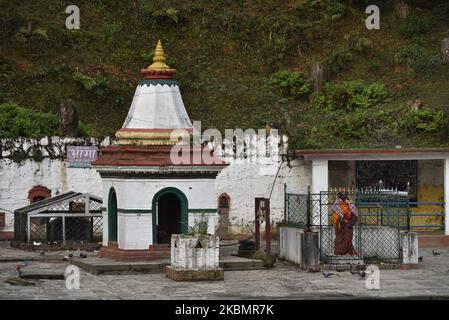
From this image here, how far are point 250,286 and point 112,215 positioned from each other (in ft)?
19.7

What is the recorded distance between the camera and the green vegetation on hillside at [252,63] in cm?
3822

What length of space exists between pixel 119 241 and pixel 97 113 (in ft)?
32.5

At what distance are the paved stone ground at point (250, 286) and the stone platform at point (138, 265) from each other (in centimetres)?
36

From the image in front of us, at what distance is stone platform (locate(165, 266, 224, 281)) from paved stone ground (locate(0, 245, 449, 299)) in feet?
0.76

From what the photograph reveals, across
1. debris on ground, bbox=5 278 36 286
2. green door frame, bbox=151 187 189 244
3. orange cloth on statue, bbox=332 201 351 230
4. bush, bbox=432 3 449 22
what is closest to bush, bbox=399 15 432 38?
bush, bbox=432 3 449 22

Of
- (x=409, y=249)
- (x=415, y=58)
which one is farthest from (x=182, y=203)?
(x=415, y=58)

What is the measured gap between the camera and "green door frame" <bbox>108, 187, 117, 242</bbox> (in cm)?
3059

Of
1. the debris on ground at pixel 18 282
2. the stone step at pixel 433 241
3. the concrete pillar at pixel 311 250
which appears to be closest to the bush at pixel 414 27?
the stone step at pixel 433 241

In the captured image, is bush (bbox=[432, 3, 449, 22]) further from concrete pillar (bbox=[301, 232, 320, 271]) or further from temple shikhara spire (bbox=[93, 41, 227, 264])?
concrete pillar (bbox=[301, 232, 320, 271])

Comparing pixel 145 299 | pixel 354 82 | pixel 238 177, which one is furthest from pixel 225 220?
pixel 145 299

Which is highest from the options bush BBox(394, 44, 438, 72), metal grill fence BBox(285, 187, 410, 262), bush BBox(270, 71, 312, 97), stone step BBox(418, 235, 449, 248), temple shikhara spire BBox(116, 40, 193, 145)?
Result: bush BBox(394, 44, 438, 72)

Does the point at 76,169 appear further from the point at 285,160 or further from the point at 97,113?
the point at 285,160

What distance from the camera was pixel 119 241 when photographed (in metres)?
30.0

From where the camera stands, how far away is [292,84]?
135ft
